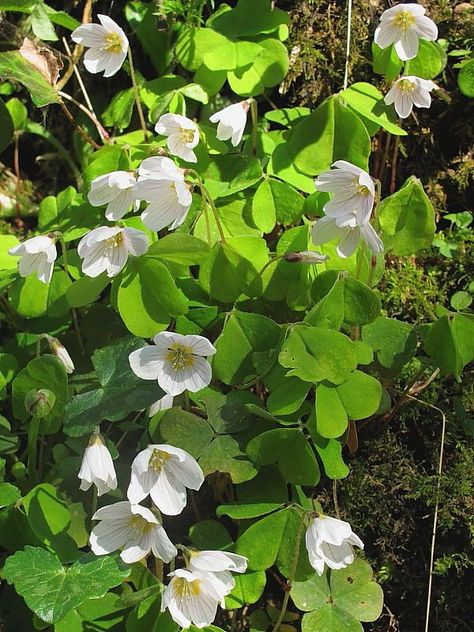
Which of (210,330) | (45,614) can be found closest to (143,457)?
(45,614)

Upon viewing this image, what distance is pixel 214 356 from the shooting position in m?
1.89

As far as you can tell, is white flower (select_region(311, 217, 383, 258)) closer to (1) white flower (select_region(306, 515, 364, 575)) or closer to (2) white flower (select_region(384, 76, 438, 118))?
(2) white flower (select_region(384, 76, 438, 118))

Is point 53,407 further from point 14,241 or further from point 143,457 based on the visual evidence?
point 14,241

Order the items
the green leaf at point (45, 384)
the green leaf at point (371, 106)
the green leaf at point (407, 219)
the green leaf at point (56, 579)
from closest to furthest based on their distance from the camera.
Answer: the green leaf at point (56, 579) → the green leaf at point (45, 384) → the green leaf at point (407, 219) → the green leaf at point (371, 106)

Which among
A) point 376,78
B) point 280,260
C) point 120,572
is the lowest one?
point 120,572

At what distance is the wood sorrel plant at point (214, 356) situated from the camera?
1662mm

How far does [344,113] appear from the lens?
2.16m

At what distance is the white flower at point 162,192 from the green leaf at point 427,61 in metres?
0.91

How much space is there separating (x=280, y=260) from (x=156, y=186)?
0.39 meters

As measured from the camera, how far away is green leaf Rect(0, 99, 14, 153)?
2.52 meters

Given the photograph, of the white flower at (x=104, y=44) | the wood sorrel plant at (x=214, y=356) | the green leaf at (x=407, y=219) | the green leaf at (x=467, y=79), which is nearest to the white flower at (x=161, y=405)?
the wood sorrel plant at (x=214, y=356)

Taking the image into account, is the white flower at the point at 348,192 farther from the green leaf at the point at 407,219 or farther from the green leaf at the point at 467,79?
the green leaf at the point at 467,79

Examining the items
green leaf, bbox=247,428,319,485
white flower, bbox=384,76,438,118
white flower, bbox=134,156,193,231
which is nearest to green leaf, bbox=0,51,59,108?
white flower, bbox=134,156,193,231

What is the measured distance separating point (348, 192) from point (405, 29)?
2.03 feet
